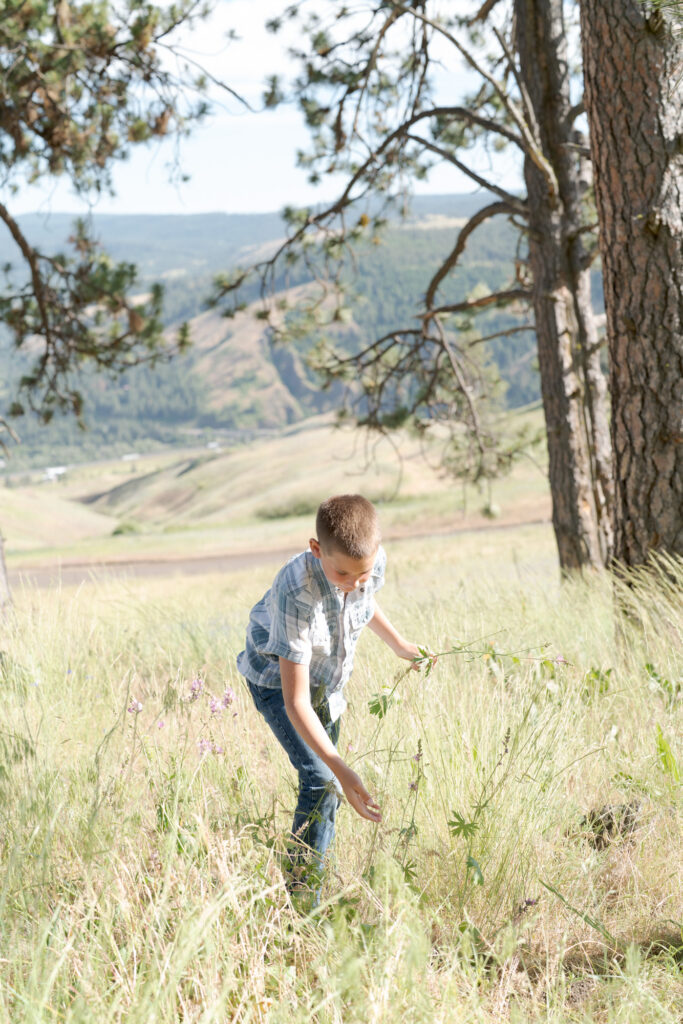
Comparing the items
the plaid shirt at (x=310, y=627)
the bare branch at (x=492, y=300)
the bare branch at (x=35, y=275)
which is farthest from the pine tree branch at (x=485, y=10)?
the plaid shirt at (x=310, y=627)

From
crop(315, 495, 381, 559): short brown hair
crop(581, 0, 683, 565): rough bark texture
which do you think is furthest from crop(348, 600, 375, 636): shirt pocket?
crop(581, 0, 683, 565): rough bark texture

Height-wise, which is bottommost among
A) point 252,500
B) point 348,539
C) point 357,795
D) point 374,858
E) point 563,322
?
point 252,500

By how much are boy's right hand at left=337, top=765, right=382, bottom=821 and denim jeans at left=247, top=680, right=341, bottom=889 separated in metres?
0.21

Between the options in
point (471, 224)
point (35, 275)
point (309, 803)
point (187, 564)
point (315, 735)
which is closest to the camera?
point (315, 735)

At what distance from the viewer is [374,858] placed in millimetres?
2424

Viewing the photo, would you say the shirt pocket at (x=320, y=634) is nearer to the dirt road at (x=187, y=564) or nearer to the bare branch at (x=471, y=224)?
the bare branch at (x=471, y=224)

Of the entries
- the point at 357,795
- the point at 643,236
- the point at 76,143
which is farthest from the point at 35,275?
the point at 357,795

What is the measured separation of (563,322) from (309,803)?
5.35 metres

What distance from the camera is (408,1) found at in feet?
24.2

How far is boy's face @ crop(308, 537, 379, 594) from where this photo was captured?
2311 millimetres

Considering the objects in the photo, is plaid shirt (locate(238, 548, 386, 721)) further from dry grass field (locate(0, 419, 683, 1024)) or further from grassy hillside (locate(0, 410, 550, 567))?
grassy hillside (locate(0, 410, 550, 567))

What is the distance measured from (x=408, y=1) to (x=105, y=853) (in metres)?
7.33

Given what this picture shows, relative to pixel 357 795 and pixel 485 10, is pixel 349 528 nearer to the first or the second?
pixel 357 795

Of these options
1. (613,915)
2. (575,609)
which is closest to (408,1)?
(575,609)
